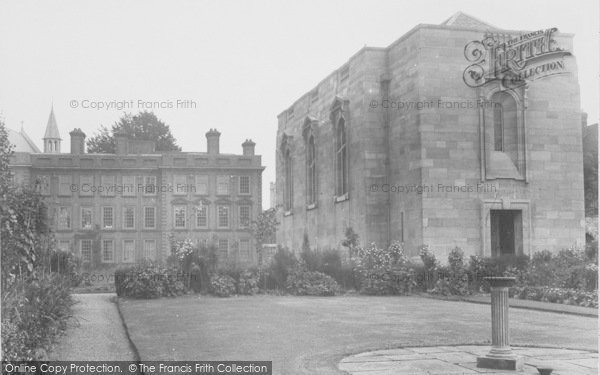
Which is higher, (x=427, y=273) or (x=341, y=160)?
(x=341, y=160)

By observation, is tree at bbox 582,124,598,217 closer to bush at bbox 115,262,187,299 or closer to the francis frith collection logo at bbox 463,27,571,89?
the francis frith collection logo at bbox 463,27,571,89

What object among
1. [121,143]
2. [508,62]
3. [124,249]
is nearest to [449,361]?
[508,62]

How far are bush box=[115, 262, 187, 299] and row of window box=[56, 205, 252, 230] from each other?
97.3 ft

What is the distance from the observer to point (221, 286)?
749 inches

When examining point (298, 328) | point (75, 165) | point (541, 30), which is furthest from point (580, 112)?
point (75, 165)

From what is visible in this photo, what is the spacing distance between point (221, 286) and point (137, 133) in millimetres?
31574

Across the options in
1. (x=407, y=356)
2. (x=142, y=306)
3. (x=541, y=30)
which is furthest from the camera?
(x=541, y=30)

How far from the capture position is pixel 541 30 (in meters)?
21.8

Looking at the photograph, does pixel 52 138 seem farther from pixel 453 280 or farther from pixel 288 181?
pixel 453 280

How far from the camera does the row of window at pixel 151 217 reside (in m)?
48.3

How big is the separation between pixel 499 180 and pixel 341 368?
53.9ft

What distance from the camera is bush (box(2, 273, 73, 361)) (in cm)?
716

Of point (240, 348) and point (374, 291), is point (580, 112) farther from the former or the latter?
point (240, 348)

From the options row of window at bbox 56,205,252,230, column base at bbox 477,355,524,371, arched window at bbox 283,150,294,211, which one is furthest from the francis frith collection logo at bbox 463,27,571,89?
row of window at bbox 56,205,252,230
